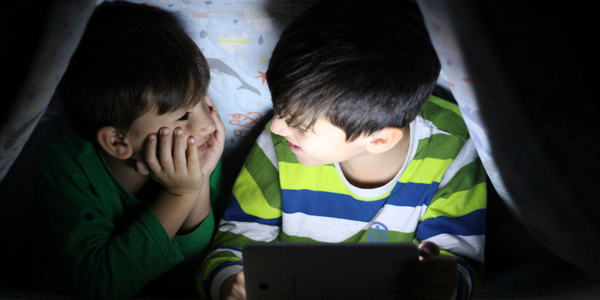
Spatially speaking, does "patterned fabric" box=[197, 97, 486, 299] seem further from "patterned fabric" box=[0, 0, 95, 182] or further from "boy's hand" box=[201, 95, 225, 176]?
"patterned fabric" box=[0, 0, 95, 182]

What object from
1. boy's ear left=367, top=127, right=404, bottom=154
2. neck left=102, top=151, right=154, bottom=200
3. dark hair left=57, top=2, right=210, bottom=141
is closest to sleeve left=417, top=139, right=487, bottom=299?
boy's ear left=367, top=127, right=404, bottom=154

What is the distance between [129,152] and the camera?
0.77 meters

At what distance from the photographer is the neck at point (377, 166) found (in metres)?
0.79

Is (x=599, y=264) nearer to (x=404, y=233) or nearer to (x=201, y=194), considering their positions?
(x=404, y=233)

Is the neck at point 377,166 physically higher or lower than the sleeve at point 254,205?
higher

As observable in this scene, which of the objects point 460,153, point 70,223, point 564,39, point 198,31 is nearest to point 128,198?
point 70,223

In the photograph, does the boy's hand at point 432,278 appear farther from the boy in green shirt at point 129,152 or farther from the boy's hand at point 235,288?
the boy in green shirt at point 129,152

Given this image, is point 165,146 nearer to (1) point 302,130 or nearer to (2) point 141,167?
(2) point 141,167

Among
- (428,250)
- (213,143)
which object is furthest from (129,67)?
(428,250)

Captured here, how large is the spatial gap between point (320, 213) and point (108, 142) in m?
0.45

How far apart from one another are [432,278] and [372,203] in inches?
8.9

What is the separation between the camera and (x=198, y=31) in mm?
776

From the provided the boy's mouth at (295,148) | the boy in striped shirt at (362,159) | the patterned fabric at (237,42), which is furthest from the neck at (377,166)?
the patterned fabric at (237,42)

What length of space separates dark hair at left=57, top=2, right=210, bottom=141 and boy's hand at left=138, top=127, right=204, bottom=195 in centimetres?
5
